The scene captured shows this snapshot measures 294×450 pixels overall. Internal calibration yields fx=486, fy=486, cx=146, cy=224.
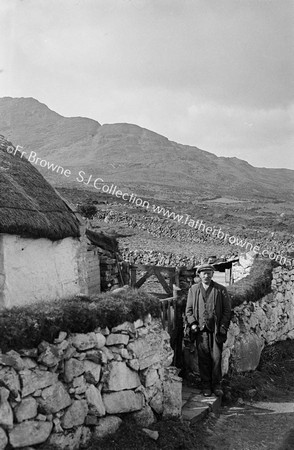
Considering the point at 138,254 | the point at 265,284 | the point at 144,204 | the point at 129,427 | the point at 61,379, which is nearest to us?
the point at 61,379

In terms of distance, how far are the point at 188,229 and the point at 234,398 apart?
1097 inches

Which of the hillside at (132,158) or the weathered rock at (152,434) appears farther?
the hillside at (132,158)

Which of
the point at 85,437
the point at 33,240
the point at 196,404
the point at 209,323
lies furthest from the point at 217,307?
the point at 33,240

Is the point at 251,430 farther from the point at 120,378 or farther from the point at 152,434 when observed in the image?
the point at 120,378

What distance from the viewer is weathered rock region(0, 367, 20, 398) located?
13.3ft

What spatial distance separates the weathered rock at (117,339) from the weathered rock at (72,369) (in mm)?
476

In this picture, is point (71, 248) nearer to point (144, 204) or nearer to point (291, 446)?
point (291, 446)

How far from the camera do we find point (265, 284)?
10312 mm

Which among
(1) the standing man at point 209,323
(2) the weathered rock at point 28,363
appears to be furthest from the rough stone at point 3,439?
(1) the standing man at point 209,323

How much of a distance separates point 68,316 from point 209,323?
2603 millimetres

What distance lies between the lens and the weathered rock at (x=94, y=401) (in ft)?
15.5

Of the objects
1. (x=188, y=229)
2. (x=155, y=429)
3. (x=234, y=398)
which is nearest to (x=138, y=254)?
(x=188, y=229)

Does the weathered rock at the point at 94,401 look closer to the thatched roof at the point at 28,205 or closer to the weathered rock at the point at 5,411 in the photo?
the weathered rock at the point at 5,411

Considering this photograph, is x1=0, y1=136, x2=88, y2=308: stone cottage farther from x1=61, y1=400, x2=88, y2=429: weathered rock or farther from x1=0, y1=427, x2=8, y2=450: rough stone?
x1=0, y1=427, x2=8, y2=450: rough stone
